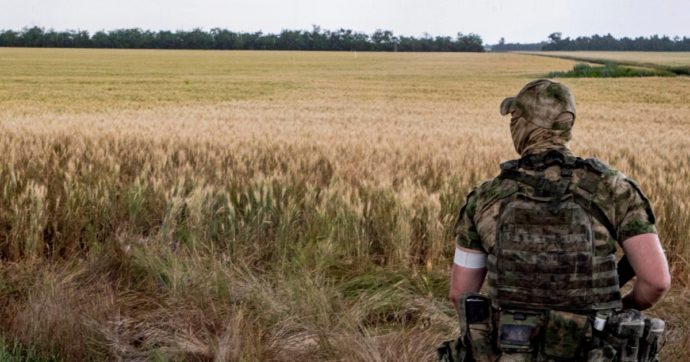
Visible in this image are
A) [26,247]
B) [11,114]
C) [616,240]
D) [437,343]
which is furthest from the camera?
[11,114]

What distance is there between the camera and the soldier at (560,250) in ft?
8.09

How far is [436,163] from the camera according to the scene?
8.68 meters

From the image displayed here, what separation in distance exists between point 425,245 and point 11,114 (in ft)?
51.2

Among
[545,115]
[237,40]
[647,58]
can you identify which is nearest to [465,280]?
[545,115]

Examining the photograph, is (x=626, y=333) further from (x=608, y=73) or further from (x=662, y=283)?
(x=608, y=73)

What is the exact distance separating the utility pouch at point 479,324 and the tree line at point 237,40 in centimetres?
11450

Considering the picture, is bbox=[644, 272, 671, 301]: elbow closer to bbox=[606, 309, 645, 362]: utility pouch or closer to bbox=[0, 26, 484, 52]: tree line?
bbox=[606, 309, 645, 362]: utility pouch

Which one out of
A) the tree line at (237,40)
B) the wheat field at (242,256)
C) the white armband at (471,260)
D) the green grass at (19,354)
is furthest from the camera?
the tree line at (237,40)

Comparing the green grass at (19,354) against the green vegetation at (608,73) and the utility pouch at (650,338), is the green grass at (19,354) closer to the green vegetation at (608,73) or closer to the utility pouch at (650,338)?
the utility pouch at (650,338)

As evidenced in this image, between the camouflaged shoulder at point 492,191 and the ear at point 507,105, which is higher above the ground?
the ear at point 507,105

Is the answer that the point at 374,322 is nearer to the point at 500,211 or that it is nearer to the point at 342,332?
the point at 342,332

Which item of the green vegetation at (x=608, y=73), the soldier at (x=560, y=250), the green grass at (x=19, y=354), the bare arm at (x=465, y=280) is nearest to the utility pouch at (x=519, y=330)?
the soldier at (x=560, y=250)

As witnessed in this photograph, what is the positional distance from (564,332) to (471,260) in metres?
0.36

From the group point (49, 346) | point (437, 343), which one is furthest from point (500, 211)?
point (49, 346)
